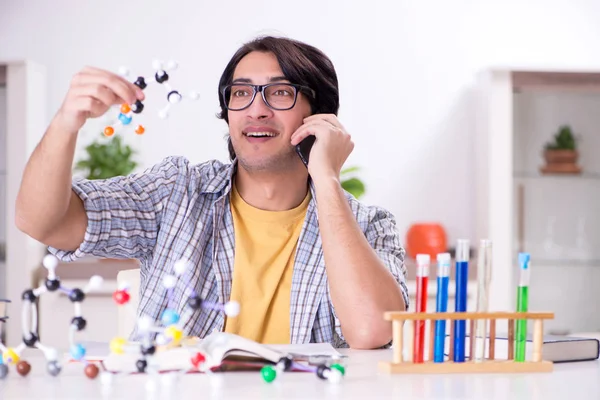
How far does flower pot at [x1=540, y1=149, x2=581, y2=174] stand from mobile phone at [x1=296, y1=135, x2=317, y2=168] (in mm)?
2286

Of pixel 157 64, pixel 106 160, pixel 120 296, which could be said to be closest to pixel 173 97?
pixel 157 64

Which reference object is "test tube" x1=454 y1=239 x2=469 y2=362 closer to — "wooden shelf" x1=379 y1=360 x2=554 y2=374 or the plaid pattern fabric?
"wooden shelf" x1=379 y1=360 x2=554 y2=374

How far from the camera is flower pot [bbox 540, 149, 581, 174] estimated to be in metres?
4.00

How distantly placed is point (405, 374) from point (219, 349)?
0.93 ft

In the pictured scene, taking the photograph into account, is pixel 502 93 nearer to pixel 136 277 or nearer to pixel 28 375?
pixel 136 277

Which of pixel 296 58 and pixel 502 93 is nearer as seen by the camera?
pixel 296 58

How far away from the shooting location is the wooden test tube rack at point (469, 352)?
1249 mm

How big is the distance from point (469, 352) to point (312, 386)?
32 centimetres

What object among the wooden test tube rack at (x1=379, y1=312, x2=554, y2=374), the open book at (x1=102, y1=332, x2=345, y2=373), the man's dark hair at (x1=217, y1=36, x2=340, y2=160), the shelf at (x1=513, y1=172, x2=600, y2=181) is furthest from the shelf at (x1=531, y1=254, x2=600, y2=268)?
the open book at (x1=102, y1=332, x2=345, y2=373)

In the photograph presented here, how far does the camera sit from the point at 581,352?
1.45m

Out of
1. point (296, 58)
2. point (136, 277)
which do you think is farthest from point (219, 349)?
point (296, 58)

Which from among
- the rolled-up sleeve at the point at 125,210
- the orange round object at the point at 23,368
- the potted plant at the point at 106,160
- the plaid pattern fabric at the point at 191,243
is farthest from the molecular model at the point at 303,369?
the potted plant at the point at 106,160

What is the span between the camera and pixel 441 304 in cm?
130

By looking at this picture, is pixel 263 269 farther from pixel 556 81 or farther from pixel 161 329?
pixel 556 81
